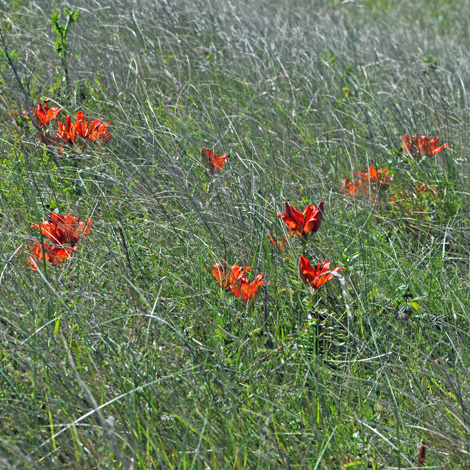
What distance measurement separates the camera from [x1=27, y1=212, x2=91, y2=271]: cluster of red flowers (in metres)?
1.73

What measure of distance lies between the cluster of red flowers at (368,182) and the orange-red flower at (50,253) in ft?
3.47

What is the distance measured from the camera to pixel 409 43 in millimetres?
4859

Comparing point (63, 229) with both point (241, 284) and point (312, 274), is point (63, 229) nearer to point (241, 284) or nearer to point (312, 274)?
point (241, 284)

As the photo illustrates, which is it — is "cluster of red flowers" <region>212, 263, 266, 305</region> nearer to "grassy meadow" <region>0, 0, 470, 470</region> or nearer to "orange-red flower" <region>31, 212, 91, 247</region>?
"grassy meadow" <region>0, 0, 470, 470</region>

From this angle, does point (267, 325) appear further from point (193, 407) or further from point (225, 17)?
point (225, 17)

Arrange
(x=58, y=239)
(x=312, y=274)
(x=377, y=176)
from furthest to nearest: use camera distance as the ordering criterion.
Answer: (x=377, y=176), (x=58, y=239), (x=312, y=274)

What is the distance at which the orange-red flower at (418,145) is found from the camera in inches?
100

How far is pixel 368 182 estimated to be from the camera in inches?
94.3

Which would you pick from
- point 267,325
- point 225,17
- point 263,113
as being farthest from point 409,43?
point 267,325

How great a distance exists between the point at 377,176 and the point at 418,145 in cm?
34

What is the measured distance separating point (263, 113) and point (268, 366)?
66.9 inches

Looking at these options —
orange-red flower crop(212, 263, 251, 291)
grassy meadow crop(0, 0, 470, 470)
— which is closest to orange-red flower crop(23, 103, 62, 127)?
grassy meadow crop(0, 0, 470, 470)

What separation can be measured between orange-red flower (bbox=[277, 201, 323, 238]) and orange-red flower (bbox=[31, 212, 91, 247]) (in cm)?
59

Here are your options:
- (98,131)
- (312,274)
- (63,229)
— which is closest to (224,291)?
(312,274)
